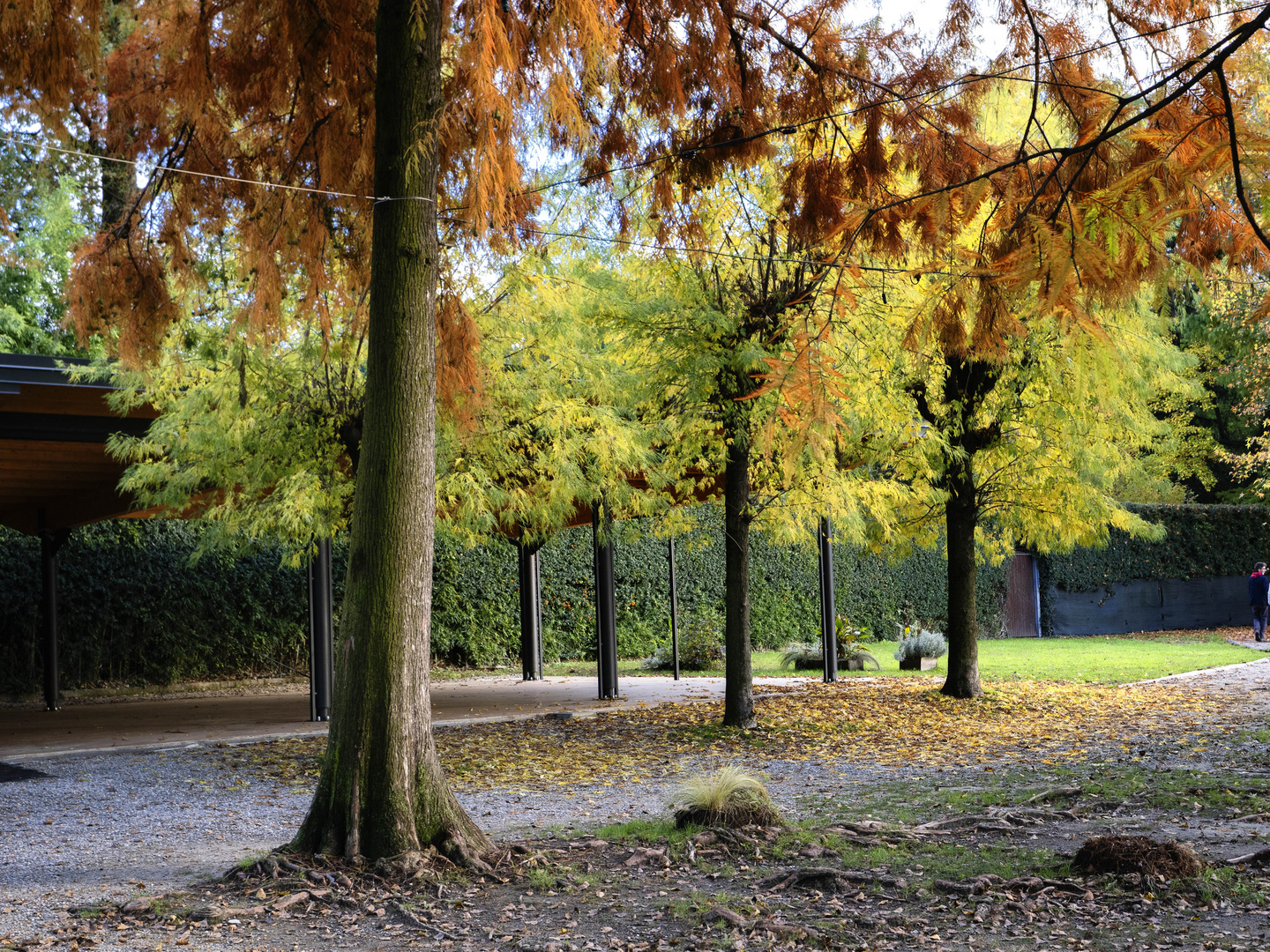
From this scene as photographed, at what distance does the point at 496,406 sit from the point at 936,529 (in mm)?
6360

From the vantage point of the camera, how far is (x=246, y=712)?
13.0 m

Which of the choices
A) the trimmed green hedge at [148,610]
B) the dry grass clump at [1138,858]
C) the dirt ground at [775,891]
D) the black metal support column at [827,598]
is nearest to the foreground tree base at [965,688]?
the black metal support column at [827,598]

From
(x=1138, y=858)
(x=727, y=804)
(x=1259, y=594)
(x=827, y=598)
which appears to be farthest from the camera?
(x=1259, y=594)

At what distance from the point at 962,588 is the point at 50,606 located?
11257 mm

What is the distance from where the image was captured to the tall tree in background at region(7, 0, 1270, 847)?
520cm

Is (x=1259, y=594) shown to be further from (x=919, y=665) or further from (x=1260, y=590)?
(x=919, y=665)

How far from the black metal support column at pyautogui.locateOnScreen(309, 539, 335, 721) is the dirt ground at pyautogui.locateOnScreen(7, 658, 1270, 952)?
530 centimetres

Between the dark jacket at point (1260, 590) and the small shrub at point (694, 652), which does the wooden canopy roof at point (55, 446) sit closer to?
the small shrub at point (694, 652)

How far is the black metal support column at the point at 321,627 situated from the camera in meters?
11.4

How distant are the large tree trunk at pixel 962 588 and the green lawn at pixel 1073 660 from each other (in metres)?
2.86

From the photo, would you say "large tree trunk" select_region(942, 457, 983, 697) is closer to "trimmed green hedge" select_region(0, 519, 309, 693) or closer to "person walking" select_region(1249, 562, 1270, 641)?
"trimmed green hedge" select_region(0, 519, 309, 693)

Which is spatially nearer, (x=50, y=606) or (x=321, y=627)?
(x=321, y=627)

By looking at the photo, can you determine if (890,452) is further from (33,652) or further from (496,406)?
(33,652)

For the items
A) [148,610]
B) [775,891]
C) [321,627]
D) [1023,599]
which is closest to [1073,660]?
[1023,599]
